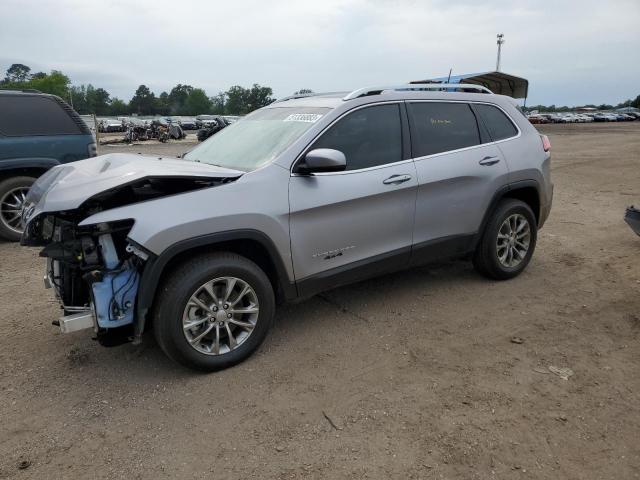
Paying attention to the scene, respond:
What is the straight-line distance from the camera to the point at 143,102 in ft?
382

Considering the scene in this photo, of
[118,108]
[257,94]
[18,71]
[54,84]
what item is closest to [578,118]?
[257,94]

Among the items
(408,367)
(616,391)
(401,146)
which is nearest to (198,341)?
(408,367)

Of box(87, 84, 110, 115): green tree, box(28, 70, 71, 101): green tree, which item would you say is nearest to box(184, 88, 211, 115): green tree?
box(87, 84, 110, 115): green tree

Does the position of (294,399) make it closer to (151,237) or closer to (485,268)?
(151,237)

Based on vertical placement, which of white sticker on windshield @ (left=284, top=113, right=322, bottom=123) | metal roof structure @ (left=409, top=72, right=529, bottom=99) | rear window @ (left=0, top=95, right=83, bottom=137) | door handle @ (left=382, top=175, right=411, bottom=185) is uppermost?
metal roof structure @ (left=409, top=72, right=529, bottom=99)

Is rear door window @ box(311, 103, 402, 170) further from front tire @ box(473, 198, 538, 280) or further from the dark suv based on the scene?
the dark suv

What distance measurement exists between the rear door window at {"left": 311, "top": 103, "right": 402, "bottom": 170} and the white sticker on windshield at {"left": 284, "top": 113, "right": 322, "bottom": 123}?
0.16m

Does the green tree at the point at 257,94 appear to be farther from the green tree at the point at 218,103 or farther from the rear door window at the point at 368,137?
the rear door window at the point at 368,137

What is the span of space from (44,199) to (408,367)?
265 cm

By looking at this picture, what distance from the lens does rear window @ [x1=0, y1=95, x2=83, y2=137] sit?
21.9ft

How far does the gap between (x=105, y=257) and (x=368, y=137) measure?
212cm

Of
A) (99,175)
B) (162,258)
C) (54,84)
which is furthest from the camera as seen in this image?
(54,84)

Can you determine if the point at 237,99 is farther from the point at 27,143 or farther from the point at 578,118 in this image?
the point at 27,143

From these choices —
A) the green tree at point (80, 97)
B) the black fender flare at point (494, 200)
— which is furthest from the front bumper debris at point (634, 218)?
the green tree at point (80, 97)
